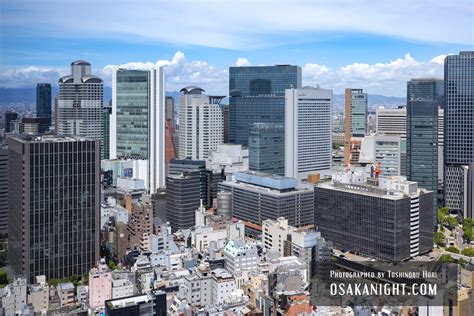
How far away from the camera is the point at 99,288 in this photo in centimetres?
633

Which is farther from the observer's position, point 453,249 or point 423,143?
point 423,143

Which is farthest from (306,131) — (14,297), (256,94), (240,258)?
(14,297)

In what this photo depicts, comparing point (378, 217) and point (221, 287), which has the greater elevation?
point (378, 217)

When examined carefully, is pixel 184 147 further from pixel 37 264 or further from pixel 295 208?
pixel 37 264

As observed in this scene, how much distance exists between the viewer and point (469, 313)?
484cm

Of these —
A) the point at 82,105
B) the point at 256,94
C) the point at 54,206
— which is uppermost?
the point at 256,94

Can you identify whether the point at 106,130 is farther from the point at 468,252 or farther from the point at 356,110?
the point at 468,252

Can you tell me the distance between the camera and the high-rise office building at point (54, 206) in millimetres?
7277

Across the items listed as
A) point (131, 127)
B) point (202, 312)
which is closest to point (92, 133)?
point (131, 127)

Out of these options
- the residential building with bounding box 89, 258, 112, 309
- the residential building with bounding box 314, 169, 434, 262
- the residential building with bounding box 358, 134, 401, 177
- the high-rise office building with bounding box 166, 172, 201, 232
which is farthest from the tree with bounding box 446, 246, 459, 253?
the residential building with bounding box 89, 258, 112, 309

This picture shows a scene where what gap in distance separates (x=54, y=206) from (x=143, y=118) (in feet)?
21.9

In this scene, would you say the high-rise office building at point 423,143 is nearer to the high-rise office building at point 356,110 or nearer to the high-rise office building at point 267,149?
the high-rise office building at point 267,149

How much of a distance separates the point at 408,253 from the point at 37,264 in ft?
16.7

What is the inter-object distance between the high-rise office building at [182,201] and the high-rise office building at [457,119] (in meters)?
5.43
